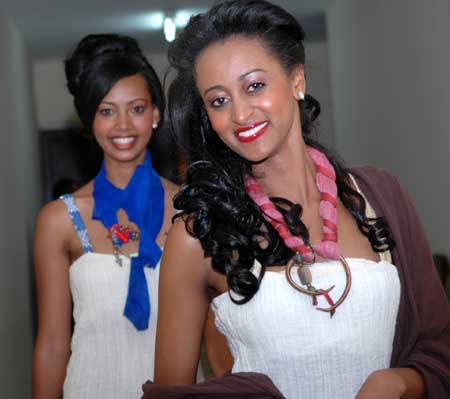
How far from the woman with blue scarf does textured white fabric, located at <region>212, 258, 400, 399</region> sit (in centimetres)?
105

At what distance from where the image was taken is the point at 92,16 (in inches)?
283

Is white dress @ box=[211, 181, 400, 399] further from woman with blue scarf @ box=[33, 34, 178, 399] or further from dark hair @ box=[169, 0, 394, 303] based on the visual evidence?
woman with blue scarf @ box=[33, 34, 178, 399]

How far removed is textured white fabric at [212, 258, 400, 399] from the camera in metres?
1.88

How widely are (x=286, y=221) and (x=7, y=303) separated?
11.2 feet

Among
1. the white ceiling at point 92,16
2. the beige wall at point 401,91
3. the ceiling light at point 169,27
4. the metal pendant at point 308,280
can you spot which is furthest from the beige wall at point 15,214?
the metal pendant at point 308,280

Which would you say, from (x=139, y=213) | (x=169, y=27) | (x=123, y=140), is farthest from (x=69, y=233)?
(x=169, y=27)

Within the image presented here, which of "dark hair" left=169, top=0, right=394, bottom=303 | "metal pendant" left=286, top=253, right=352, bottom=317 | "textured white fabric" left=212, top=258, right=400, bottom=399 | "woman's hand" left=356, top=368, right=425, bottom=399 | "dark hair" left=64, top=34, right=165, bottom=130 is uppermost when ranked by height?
"dark hair" left=64, top=34, right=165, bottom=130

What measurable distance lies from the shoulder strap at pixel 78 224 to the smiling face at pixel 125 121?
8.8 inches

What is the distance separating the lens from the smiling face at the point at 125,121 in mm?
3166

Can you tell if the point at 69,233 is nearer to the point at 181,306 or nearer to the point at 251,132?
the point at 181,306

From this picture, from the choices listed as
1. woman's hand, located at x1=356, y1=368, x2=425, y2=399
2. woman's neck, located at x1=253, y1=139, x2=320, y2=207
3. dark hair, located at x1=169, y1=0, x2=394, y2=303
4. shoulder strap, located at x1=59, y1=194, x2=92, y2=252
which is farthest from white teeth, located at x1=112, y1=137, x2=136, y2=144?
woman's hand, located at x1=356, y1=368, x2=425, y2=399

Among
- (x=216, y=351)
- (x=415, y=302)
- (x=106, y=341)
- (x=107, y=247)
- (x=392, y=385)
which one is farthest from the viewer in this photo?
(x=107, y=247)

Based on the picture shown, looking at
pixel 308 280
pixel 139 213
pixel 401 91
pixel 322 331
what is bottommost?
pixel 322 331

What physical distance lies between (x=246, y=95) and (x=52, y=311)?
1.44 metres
